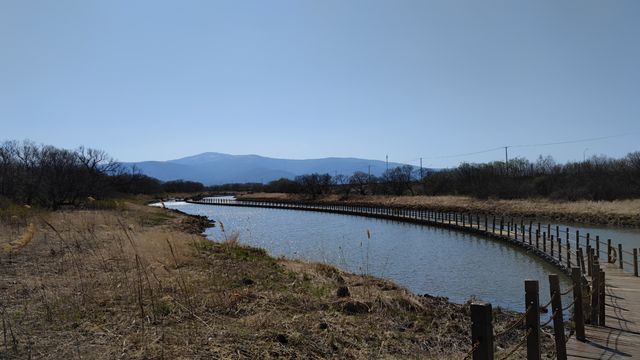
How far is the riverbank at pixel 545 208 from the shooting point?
40.7 metres

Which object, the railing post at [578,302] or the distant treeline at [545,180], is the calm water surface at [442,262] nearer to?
the railing post at [578,302]

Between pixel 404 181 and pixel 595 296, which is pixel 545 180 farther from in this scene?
pixel 595 296

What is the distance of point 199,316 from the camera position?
6.17 m

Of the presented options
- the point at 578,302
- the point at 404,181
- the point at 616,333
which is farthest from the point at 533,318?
the point at 404,181

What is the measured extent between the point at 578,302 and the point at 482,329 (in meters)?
4.86

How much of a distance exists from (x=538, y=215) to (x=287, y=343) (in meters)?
49.6

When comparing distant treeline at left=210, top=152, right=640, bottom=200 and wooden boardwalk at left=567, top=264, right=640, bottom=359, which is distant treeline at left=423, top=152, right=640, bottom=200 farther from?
wooden boardwalk at left=567, top=264, right=640, bottom=359

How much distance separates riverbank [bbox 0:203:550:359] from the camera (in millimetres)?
5023

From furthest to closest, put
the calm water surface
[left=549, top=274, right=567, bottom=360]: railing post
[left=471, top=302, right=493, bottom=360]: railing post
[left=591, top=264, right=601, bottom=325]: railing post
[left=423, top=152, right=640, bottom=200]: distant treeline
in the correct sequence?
[left=423, top=152, right=640, bottom=200]: distant treeline, the calm water surface, [left=591, top=264, right=601, bottom=325]: railing post, [left=549, top=274, right=567, bottom=360]: railing post, [left=471, top=302, right=493, bottom=360]: railing post

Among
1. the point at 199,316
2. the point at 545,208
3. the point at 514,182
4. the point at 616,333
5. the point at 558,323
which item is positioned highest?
the point at 514,182

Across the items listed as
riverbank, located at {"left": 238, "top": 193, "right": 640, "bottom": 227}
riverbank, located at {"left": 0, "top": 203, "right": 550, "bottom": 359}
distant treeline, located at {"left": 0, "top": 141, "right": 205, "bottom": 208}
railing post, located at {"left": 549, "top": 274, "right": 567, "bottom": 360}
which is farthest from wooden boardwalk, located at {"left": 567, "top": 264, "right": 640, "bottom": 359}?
riverbank, located at {"left": 238, "top": 193, "right": 640, "bottom": 227}

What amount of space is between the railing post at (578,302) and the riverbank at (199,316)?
107 cm

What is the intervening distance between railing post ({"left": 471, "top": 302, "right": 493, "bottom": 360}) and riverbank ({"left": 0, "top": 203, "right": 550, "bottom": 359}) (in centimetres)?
209

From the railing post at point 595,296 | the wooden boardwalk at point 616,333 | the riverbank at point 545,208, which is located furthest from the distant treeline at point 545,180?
the railing post at point 595,296
